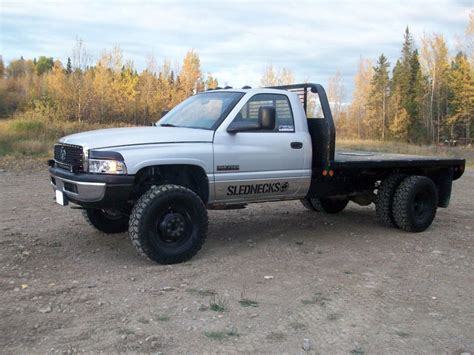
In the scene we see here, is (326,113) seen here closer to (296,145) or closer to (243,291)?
(296,145)

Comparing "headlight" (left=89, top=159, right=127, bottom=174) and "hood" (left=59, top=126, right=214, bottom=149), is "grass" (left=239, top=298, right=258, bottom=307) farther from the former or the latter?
"hood" (left=59, top=126, right=214, bottom=149)

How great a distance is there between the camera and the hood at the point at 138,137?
18.1 feet

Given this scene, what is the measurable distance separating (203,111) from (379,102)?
7446 centimetres

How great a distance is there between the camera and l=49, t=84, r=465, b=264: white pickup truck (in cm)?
551

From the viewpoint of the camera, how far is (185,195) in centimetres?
571

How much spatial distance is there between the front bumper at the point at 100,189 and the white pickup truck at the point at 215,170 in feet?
0.04

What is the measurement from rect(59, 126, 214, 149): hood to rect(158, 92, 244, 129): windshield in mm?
264

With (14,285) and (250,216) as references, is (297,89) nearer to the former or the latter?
(250,216)

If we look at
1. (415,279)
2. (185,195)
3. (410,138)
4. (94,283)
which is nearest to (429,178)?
(415,279)

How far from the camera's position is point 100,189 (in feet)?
17.6

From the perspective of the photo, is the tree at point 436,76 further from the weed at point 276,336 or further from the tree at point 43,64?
the tree at point 43,64

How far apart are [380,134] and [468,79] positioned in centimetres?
1943

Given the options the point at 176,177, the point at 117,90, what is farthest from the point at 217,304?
the point at 117,90

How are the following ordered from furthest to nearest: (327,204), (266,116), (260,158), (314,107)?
(327,204)
(314,107)
(260,158)
(266,116)
